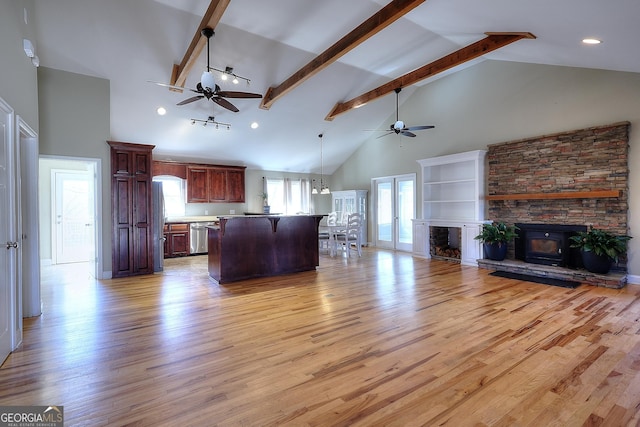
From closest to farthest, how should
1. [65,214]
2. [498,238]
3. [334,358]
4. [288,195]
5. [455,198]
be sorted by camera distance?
[334,358]
[498,238]
[65,214]
[455,198]
[288,195]

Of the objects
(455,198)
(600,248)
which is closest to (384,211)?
(455,198)

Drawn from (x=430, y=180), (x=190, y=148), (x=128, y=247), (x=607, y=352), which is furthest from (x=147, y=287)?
(x=430, y=180)

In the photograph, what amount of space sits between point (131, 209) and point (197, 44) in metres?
3.17

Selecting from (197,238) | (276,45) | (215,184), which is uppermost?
(276,45)

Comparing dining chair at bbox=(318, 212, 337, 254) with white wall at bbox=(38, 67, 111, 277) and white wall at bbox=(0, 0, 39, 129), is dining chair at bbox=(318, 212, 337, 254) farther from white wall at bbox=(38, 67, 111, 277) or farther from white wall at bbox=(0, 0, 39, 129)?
white wall at bbox=(0, 0, 39, 129)

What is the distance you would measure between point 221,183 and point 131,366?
6.91 m

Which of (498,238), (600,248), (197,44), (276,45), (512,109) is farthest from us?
(512,109)

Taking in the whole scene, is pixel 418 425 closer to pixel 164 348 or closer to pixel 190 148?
pixel 164 348

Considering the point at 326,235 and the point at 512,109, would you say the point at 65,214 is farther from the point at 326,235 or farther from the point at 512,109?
the point at 512,109

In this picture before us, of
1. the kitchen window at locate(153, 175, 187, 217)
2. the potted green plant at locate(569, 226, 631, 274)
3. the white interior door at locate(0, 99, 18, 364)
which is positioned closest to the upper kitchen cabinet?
the kitchen window at locate(153, 175, 187, 217)

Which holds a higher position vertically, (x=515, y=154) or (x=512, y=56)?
(x=512, y=56)

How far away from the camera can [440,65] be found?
5.79 meters

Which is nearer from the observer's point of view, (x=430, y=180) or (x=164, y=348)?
(x=164, y=348)

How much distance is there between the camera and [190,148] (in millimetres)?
8055
